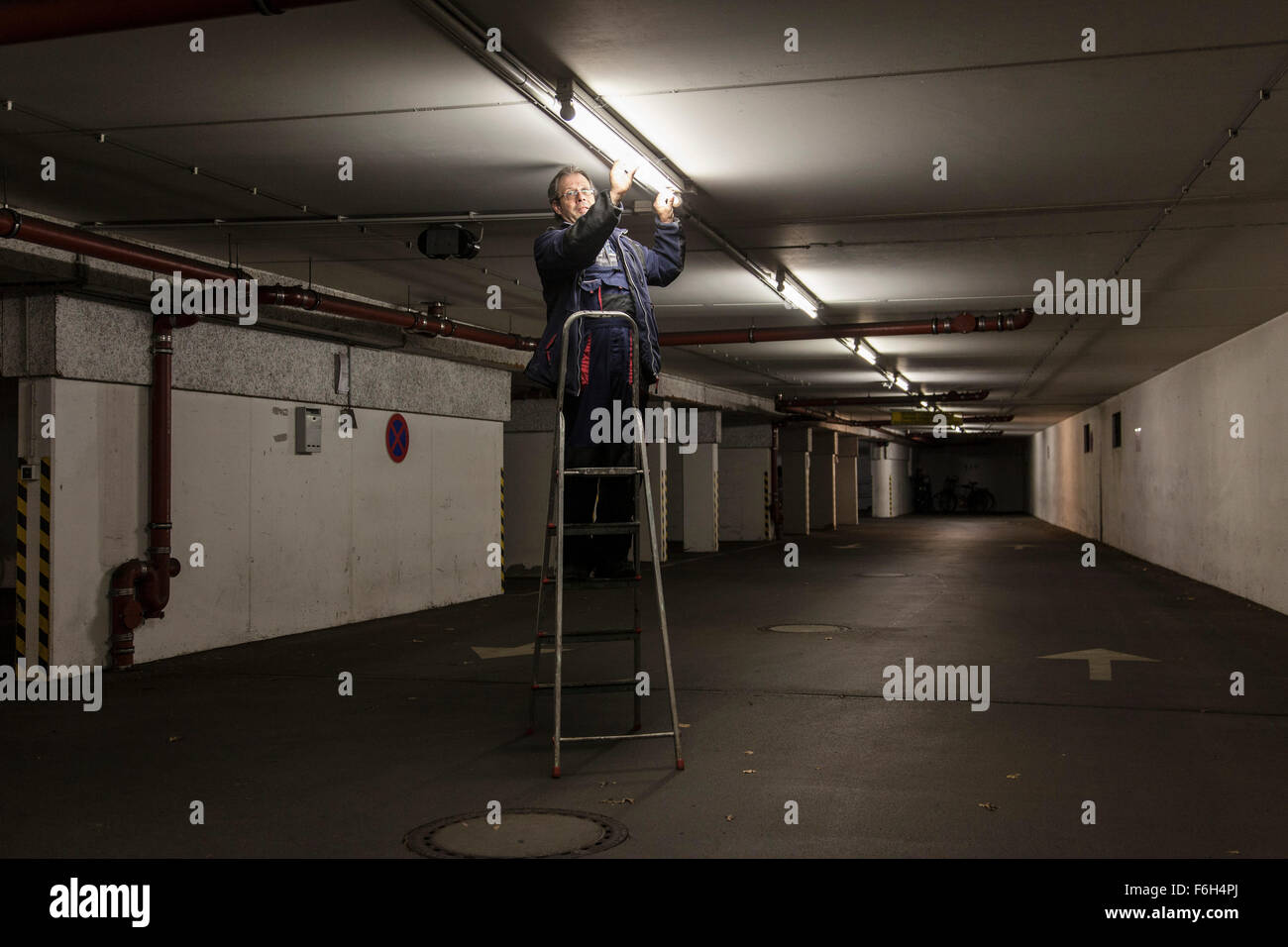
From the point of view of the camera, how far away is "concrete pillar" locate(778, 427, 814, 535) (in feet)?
94.9

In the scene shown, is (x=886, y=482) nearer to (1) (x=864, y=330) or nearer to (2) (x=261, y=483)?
(1) (x=864, y=330)

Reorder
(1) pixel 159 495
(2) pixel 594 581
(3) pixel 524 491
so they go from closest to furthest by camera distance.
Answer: (2) pixel 594 581 < (1) pixel 159 495 < (3) pixel 524 491

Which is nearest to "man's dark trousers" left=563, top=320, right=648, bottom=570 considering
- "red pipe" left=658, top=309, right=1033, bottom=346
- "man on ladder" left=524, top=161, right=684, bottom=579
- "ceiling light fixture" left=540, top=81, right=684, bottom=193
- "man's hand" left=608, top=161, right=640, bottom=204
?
"man on ladder" left=524, top=161, right=684, bottom=579

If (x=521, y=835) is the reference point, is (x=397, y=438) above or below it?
above

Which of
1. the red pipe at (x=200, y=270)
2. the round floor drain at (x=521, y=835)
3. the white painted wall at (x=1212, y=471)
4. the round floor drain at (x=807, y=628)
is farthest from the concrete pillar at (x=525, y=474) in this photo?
the round floor drain at (x=521, y=835)

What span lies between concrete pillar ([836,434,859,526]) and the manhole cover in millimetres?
24088

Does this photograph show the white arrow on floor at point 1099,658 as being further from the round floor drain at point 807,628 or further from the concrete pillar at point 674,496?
the concrete pillar at point 674,496

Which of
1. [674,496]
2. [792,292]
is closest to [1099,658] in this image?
[792,292]

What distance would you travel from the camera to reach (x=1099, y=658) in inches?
328

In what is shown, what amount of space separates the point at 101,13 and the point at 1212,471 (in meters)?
14.2

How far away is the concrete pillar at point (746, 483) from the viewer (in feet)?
84.4

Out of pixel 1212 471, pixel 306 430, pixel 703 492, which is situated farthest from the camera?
pixel 703 492

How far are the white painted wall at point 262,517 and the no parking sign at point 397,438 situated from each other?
0.35 feet
